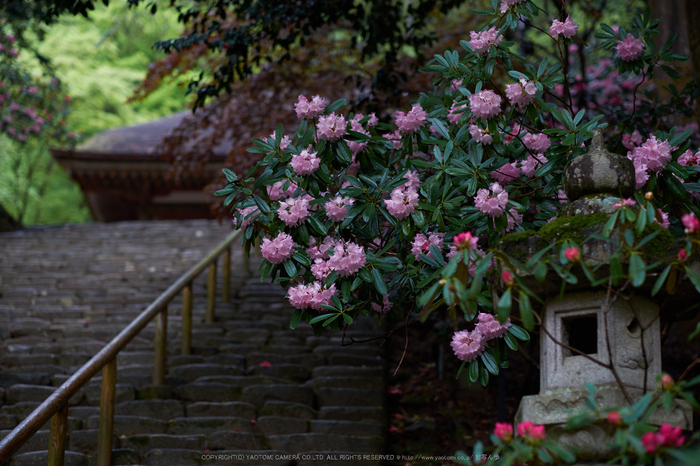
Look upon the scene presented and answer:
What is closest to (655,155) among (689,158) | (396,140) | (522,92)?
(689,158)

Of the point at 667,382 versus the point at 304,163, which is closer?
the point at 667,382

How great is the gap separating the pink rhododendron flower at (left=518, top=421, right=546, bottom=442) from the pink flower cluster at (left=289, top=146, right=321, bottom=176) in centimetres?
145

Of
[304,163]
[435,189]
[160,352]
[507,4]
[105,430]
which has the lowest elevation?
[105,430]

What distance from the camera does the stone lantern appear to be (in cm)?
193

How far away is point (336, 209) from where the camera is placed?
271 centimetres

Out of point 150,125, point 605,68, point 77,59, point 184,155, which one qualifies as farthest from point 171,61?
point 77,59

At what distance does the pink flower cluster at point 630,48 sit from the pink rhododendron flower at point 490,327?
1573 mm

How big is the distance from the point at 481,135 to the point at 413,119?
379mm

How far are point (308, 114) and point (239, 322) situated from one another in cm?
383

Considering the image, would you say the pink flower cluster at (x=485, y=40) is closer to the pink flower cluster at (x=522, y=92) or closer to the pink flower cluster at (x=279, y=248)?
the pink flower cluster at (x=522, y=92)

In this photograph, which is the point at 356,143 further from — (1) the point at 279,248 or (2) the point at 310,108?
(1) the point at 279,248

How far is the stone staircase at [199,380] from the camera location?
3928 mm

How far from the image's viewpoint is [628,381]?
200cm

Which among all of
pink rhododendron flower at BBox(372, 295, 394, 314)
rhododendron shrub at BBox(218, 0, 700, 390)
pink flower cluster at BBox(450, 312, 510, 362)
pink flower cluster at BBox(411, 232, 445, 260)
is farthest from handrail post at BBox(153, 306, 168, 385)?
pink flower cluster at BBox(450, 312, 510, 362)
